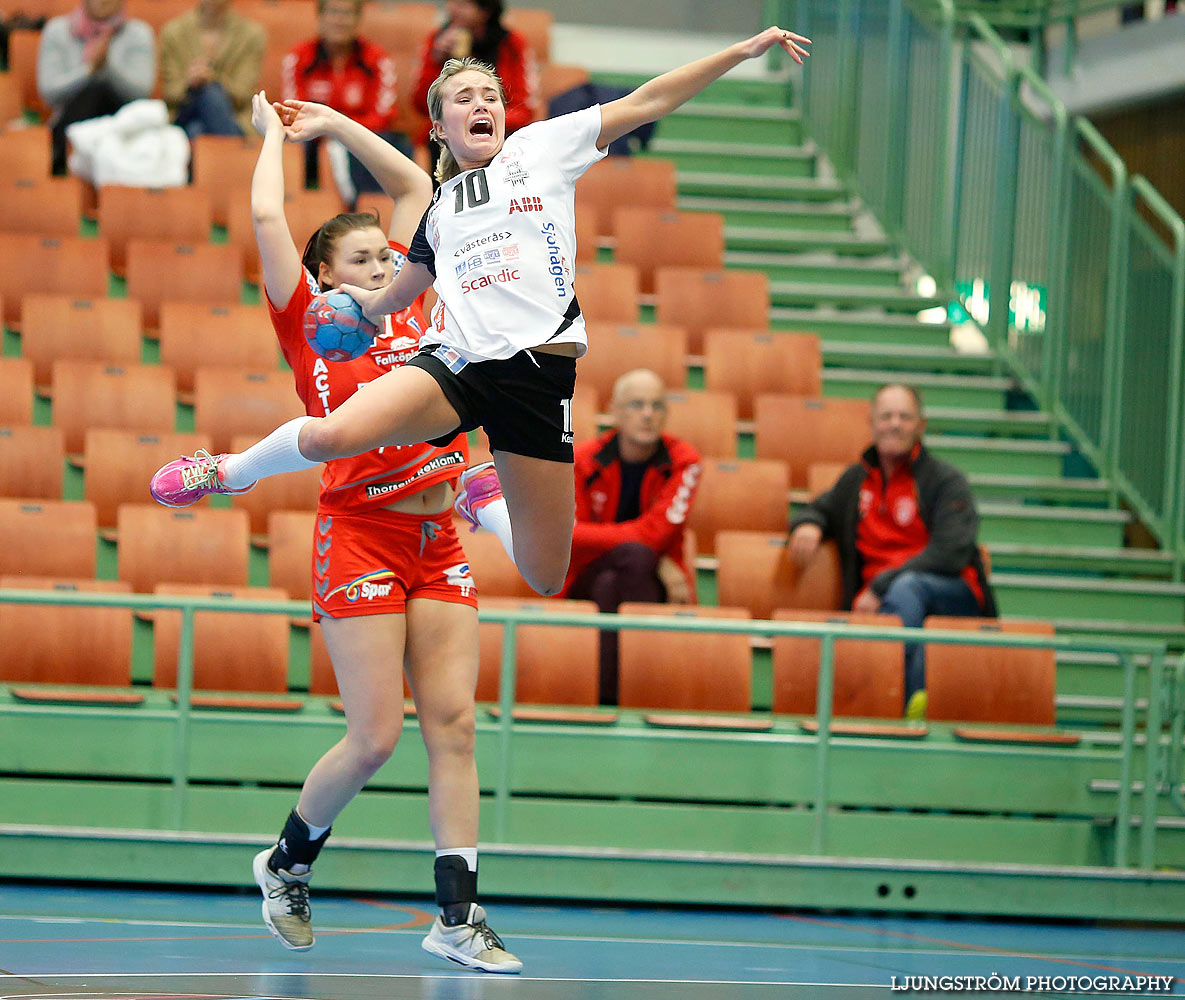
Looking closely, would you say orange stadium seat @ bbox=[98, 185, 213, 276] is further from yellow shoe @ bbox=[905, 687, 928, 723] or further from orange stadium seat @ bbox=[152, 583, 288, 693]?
yellow shoe @ bbox=[905, 687, 928, 723]

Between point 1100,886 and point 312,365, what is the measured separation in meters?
3.50

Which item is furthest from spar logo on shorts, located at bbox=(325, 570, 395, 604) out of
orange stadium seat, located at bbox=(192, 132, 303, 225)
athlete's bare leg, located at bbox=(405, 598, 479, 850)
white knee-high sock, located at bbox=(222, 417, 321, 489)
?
orange stadium seat, located at bbox=(192, 132, 303, 225)

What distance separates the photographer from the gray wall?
39.3 feet

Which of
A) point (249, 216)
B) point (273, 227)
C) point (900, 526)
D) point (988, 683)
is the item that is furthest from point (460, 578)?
point (249, 216)

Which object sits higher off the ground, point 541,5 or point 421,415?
point 541,5

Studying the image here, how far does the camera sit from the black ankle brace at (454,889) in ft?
Result: 12.0

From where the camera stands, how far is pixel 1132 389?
805 cm

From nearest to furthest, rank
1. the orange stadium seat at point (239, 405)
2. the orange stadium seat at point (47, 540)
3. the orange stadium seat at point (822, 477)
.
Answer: the orange stadium seat at point (47, 540) < the orange stadium seat at point (239, 405) < the orange stadium seat at point (822, 477)

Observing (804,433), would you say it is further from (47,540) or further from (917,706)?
(47,540)

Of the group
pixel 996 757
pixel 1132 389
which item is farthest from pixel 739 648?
pixel 1132 389

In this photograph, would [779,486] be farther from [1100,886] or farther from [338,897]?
[338,897]

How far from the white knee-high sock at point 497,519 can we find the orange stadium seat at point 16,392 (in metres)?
3.58

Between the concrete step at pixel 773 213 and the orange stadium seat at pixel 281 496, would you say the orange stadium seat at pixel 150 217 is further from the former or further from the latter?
the concrete step at pixel 773 213

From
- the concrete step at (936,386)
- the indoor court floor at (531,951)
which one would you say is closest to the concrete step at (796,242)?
the concrete step at (936,386)
